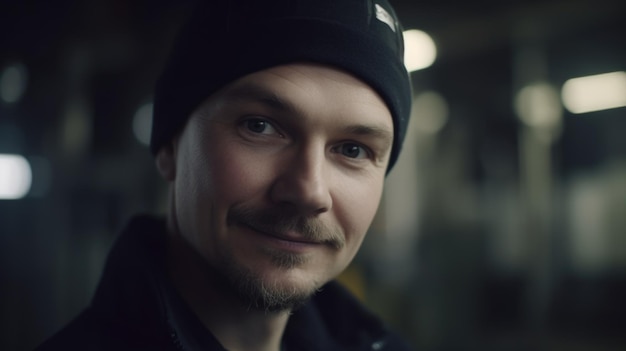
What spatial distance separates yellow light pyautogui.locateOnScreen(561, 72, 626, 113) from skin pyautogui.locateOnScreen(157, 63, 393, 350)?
10.9ft

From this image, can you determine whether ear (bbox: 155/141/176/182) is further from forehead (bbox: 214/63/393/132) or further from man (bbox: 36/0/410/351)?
forehead (bbox: 214/63/393/132)

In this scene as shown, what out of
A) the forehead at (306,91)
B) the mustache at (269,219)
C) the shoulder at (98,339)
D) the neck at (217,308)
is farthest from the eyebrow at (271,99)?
the shoulder at (98,339)

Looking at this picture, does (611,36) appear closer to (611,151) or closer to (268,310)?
(611,151)

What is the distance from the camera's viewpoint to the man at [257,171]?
35.5 inches

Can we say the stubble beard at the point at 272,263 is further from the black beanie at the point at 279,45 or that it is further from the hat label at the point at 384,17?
the hat label at the point at 384,17

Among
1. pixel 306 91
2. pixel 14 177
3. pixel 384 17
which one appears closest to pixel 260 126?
pixel 306 91

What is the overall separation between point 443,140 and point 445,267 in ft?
3.33

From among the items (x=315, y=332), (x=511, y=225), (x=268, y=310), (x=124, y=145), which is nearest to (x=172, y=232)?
(x=268, y=310)

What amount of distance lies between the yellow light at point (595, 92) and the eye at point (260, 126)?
347 cm

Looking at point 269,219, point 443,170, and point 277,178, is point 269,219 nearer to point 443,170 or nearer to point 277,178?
point 277,178

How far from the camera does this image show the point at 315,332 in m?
1.21

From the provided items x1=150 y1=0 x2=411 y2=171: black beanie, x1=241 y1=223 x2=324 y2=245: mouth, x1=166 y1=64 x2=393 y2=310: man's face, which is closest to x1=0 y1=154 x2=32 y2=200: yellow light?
x1=150 y1=0 x2=411 y2=171: black beanie

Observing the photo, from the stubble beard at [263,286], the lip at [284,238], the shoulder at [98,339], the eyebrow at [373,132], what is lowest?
the shoulder at [98,339]

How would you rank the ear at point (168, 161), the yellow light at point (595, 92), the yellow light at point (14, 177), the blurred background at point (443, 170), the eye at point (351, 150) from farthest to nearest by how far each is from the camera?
the yellow light at point (595, 92), the blurred background at point (443, 170), the yellow light at point (14, 177), the ear at point (168, 161), the eye at point (351, 150)
